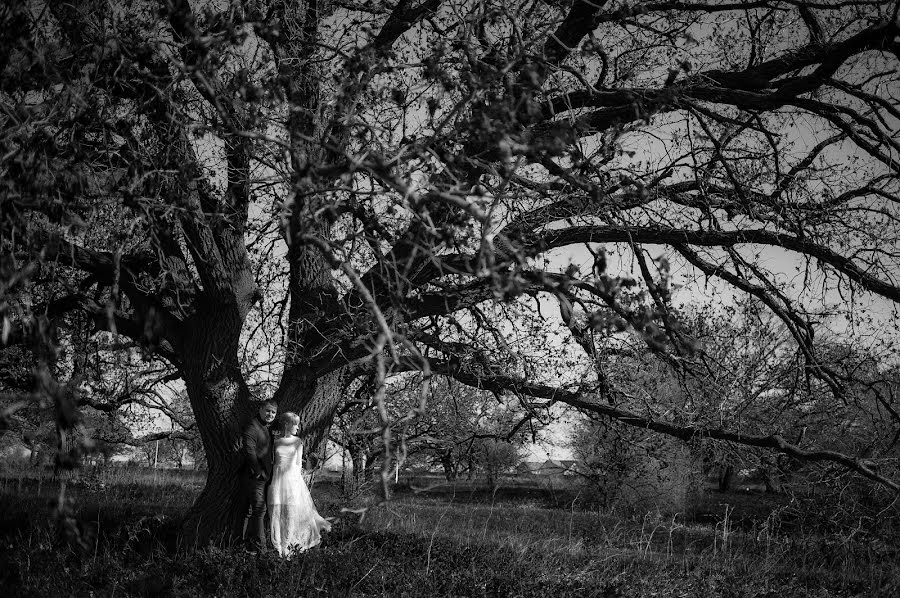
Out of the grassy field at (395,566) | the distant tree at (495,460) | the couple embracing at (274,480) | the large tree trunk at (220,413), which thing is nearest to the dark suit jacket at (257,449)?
the couple embracing at (274,480)

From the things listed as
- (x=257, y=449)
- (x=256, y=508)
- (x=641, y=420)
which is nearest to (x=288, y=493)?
(x=256, y=508)

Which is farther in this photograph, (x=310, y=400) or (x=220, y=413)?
(x=310, y=400)

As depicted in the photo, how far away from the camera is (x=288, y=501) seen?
9.02 m

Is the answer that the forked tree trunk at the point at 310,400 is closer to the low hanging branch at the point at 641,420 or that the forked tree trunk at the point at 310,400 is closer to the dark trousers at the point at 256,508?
the dark trousers at the point at 256,508

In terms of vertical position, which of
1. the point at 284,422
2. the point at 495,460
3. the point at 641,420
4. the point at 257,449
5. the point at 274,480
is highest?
the point at 641,420

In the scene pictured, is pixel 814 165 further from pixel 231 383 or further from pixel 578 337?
pixel 231 383

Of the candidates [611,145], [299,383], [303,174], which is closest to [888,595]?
[299,383]

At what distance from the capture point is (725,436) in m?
8.33

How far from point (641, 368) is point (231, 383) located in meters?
5.64

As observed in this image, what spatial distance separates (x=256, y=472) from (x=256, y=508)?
1.50ft

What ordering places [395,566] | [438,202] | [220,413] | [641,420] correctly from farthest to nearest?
[220,413], [641,420], [395,566], [438,202]

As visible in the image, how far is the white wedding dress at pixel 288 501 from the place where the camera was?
8.96m

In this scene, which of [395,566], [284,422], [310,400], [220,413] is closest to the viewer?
[395,566]

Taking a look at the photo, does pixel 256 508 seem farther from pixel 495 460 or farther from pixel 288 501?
pixel 495 460
